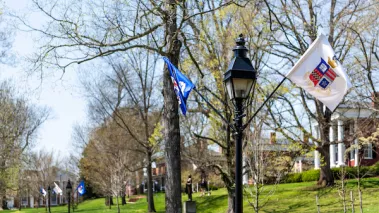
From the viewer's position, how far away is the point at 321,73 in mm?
7410

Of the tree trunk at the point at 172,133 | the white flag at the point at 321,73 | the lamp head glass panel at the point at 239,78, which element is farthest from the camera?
the tree trunk at the point at 172,133

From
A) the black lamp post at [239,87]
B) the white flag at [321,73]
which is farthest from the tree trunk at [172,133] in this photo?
the black lamp post at [239,87]

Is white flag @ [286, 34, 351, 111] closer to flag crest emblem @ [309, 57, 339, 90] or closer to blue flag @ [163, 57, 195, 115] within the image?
flag crest emblem @ [309, 57, 339, 90]

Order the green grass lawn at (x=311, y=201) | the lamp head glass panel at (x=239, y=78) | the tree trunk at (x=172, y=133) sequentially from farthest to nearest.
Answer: the green grass lawn at (x=311, y=201) < the tree trunk at (x=172, y=133) < the lamp head glass panel at (x=239, y=78)

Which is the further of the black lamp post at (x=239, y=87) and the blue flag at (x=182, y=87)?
the blue flag at (x=182, y=87)

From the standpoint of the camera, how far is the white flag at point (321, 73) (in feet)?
24.1

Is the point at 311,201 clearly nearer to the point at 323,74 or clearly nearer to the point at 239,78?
the point at 323,74

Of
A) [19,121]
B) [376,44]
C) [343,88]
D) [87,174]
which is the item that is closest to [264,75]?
[376,44]

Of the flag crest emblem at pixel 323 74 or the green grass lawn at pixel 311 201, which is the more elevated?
the flag crest emblem at pixel 323 74

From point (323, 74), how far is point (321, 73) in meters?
0.03

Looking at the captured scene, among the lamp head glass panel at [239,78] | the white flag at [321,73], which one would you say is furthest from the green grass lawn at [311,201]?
the lamp head glass panel at [239,78]

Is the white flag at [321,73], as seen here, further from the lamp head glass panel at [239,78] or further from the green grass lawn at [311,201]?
the green grass lawn at [311,201]

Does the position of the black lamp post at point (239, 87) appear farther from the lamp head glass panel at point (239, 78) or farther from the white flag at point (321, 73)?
the white flag at point (321, 73)

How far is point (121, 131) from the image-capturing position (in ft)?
142
